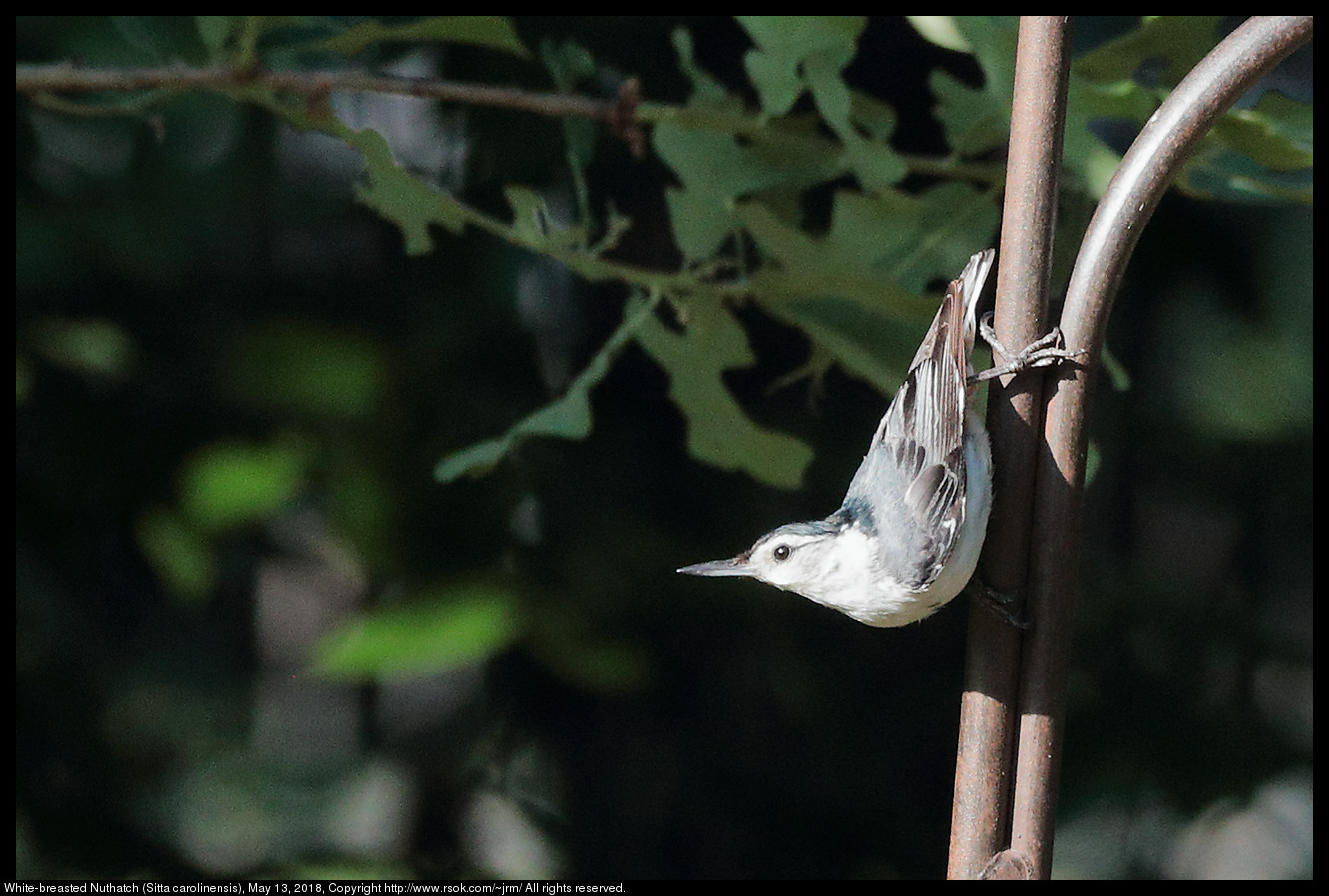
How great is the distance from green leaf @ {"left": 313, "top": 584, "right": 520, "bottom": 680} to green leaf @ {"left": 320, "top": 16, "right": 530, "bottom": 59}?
25.3 inches

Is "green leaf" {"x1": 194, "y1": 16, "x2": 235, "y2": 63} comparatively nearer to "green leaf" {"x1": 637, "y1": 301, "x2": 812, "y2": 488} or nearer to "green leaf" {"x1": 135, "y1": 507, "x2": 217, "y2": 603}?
"green leaf" {"x1": 637, "y1": 301, "x2": 812, "y2": 488}

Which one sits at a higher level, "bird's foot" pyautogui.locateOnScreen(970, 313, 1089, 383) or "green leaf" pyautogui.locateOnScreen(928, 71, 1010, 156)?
"green leaf" pyautogui.locateOnScreen(928, 71, 1010, 156)

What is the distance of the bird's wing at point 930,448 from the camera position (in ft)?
2.75

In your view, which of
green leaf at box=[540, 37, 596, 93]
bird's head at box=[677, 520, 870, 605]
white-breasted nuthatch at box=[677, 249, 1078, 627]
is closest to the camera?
white-breasted nuthatch at box=[677, 249, 1078, 627]

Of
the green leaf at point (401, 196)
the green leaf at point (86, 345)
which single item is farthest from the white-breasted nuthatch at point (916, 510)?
the green leaf at point (86, 345)

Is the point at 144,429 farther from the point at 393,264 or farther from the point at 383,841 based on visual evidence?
the point at 383,841

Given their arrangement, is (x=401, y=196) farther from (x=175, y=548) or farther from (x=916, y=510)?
(x=175, y=548)

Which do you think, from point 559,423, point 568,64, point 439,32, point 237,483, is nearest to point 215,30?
point 439,32

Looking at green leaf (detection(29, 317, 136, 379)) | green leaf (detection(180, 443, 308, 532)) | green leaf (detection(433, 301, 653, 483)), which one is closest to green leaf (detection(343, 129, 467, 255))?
green leaf (detection(433, 301, 653, 483))

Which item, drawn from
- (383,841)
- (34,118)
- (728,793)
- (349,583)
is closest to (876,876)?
(728,793)

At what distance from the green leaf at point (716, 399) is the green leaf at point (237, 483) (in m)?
0.57

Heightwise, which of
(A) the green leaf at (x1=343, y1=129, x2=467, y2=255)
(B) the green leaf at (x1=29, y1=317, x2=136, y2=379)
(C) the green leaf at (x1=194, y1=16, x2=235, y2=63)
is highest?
(C) the green leaf at (x1=194, y1=16, x2=235, y2=63)

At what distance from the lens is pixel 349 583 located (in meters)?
1.58

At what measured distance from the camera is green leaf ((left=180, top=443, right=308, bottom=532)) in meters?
1.45
